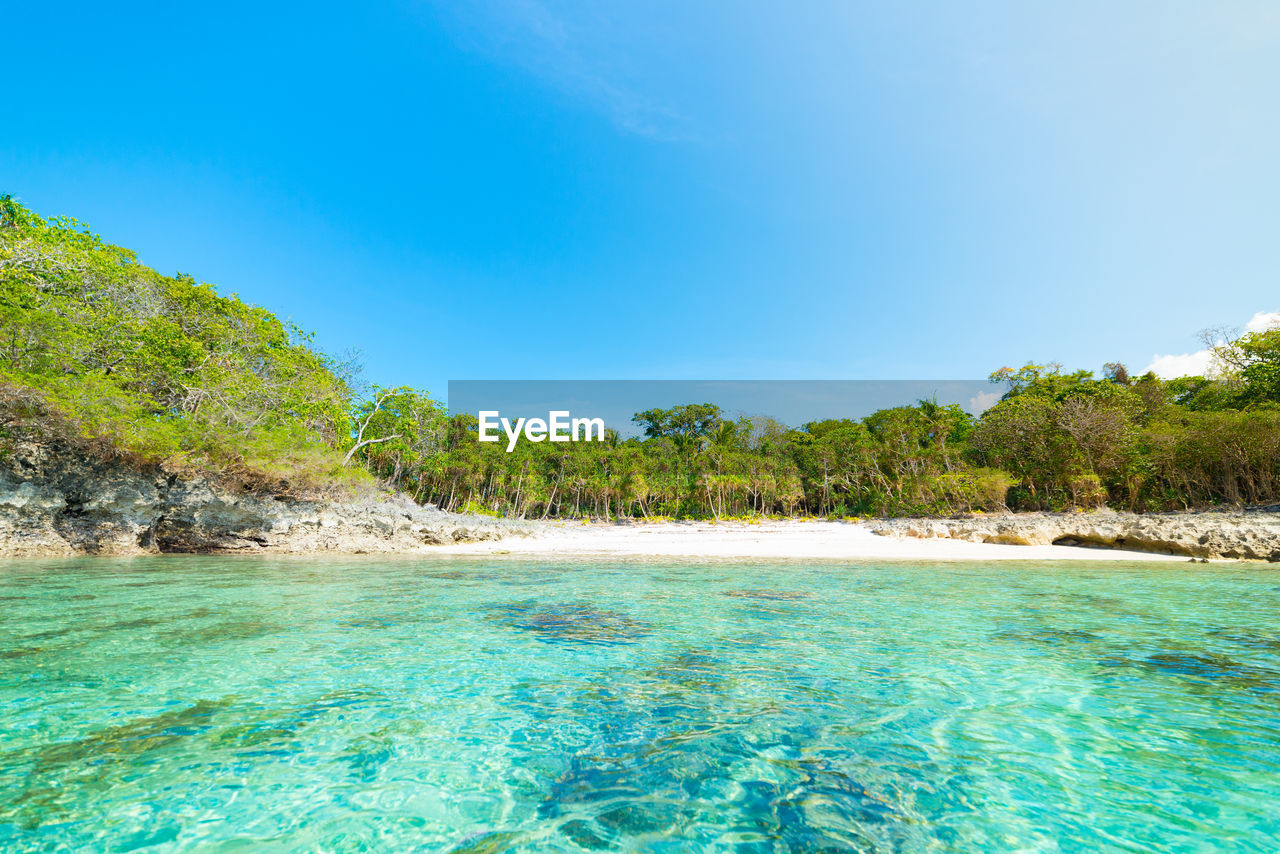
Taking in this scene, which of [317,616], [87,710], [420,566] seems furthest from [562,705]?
[420,566]

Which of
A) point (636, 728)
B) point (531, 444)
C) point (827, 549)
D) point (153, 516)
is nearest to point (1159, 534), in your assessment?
point (827, 549)

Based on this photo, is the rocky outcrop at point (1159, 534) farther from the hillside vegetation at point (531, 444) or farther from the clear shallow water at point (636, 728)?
the clear shallow water at point (636, 728)

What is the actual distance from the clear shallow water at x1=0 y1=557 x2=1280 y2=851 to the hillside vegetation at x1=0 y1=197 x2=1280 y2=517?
957cm

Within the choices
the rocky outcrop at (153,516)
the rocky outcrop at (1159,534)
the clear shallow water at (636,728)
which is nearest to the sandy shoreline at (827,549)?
the rocky outcrop at (1159,534)

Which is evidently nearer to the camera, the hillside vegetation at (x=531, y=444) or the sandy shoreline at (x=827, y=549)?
the hillside vegetation at (x=531, y=444)

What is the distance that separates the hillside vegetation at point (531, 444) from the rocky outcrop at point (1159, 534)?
7.54 meters

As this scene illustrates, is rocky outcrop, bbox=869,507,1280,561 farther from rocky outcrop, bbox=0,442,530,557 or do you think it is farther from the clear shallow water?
rocky outcrop, bbox=0,442,530,557

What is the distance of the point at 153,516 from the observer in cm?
1728

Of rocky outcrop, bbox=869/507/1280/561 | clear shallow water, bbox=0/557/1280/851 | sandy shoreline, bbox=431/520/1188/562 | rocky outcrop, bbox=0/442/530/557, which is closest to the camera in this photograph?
clear shallow water, bbox=0/557/1280/851

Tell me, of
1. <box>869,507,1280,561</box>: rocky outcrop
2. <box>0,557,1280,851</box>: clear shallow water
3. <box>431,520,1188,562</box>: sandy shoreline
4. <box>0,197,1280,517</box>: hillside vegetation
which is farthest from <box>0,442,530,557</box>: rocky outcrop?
<box>869,507,1280,561</box>: rocky outcrop

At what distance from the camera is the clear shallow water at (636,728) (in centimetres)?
286

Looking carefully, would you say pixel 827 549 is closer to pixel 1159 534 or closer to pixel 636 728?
pixel 1159 534

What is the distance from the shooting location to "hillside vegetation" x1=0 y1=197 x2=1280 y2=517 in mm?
15352

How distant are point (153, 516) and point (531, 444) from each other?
3978 centimetres
